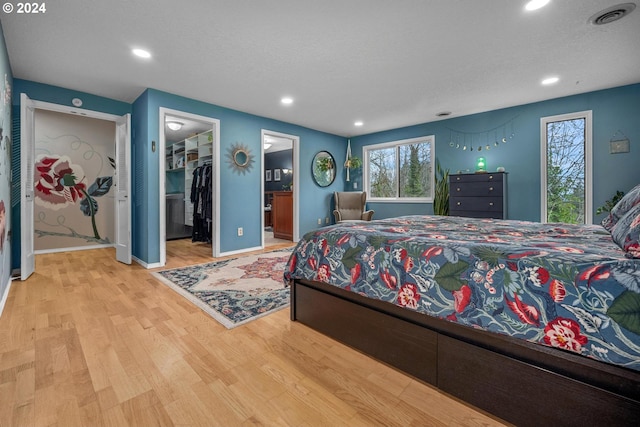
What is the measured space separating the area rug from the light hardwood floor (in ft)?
0.43

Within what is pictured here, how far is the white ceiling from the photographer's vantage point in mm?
2107

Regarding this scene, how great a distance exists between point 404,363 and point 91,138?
6.06m

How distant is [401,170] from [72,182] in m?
5.99

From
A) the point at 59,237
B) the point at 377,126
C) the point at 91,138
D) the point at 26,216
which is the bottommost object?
the point at 59,237

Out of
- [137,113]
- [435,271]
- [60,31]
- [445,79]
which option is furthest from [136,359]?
[445,79]

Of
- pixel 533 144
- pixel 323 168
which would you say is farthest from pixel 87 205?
pixel 533 144

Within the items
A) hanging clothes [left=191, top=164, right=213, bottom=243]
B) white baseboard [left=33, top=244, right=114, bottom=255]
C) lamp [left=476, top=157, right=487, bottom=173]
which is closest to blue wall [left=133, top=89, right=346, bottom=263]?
hanging clothes [left=191, top=164, right=213, bottom=243]

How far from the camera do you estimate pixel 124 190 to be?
12.6 feet

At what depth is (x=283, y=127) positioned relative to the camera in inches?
206

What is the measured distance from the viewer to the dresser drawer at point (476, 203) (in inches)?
162

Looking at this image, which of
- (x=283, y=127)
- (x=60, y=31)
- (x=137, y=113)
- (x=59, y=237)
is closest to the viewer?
(x=60, y=31)

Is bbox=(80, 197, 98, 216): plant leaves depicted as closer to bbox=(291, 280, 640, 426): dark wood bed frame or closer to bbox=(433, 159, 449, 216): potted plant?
bbox=(291, 280, 640, 426): dark wood bed frame

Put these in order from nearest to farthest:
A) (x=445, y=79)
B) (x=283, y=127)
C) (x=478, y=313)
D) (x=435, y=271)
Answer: (x=478, y=313) → (x=435, y=271) → (x=445, y=79) → (x=283, y=127)

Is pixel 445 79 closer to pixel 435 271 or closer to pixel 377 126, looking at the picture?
pixel 377 126
